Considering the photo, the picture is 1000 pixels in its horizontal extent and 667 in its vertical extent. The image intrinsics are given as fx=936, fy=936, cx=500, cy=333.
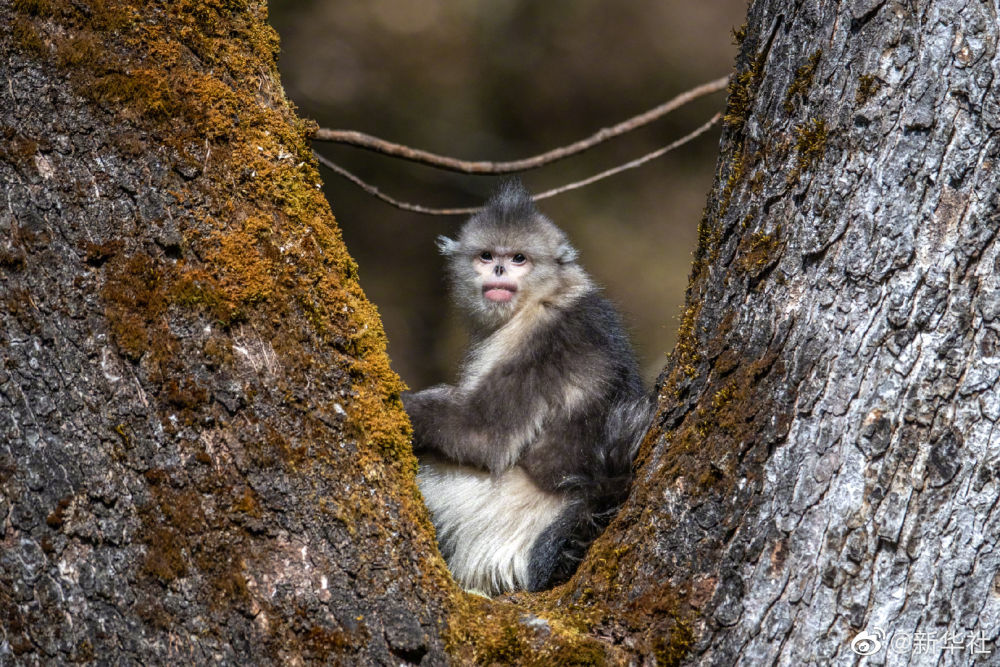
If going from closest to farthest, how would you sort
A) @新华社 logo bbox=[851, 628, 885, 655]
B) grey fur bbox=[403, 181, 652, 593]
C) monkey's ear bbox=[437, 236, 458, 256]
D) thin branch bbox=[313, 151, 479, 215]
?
@新华社 logo bbox=[851, 628, 885, 655], grey fur bbox=[403, 181, 652, 593], thin branch bbox=[313, 151, 479, 215], monkey's ear bbox=[437, 236, 458, 256]

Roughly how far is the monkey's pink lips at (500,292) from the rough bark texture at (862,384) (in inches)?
92.7

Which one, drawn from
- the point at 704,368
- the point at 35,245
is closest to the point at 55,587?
the point at 35,245

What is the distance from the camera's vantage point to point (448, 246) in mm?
5242

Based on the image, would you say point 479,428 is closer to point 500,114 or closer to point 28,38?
point 28,38

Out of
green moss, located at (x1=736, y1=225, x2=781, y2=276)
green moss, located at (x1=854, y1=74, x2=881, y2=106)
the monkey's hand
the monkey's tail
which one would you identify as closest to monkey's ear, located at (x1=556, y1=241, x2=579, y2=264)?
the monkey's hand

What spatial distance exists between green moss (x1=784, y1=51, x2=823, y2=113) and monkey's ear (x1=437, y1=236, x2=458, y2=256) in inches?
117

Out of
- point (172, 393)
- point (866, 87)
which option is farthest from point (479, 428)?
point (866, 87)

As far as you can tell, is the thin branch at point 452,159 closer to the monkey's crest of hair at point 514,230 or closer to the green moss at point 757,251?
the monkey's crest of hair at point 514,230

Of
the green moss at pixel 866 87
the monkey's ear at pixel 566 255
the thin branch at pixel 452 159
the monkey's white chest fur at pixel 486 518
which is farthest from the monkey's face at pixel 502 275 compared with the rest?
the green moss at pixel 866 87

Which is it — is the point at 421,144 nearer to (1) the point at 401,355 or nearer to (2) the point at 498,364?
(1) the point at 401,355

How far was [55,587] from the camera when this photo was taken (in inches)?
75.9

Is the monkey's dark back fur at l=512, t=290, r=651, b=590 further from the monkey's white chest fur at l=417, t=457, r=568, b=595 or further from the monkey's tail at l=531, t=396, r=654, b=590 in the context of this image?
the monkey's white chest fur at l=417, t=457, r=568, b=595

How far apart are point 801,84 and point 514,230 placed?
2663 millimetres

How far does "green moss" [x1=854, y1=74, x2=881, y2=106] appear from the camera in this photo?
85.7 inches
